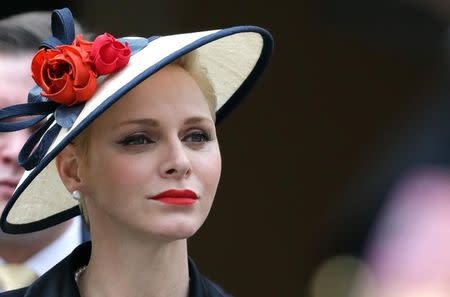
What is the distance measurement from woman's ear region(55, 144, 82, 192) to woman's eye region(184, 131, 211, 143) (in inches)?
9.4

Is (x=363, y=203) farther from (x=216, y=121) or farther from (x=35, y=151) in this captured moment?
(x=35, y=151)

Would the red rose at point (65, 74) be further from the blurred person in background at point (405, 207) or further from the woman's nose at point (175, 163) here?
the blurred person in background at point (405, 207)

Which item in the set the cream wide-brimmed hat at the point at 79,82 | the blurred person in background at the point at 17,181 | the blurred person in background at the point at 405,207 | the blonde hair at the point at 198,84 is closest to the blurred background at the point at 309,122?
the blurred person in background at the point at 405,207

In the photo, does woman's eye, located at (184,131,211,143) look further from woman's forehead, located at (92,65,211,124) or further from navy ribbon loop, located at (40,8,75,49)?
navy ribbon loop, located at (40,8,75,49)

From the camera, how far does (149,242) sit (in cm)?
219

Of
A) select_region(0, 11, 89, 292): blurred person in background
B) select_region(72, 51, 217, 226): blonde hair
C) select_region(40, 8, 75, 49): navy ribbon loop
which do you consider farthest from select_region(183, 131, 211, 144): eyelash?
select_region(0, 11, 89, 292): blurred person in background

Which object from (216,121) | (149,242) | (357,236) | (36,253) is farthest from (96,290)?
(357,236)

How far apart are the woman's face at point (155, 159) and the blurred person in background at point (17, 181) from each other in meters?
0.72

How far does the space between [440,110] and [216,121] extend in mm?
2426

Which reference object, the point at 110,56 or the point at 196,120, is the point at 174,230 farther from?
the point at 110,56

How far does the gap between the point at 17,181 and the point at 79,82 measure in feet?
2.62

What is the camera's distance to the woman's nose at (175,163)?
211 centimetres

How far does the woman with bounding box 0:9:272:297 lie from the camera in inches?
83.6

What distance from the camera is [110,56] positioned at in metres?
2.20
